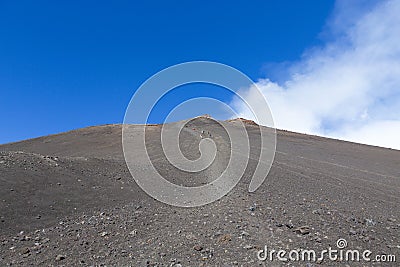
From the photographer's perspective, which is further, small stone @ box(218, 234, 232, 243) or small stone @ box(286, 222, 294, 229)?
small stone @ box(286, 222, 294, 229)

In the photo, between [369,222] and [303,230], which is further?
[369,222]

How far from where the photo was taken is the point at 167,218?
7.85 m

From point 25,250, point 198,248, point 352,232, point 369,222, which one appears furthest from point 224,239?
point 25,250

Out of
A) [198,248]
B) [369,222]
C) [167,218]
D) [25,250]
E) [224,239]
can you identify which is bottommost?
[25,250]

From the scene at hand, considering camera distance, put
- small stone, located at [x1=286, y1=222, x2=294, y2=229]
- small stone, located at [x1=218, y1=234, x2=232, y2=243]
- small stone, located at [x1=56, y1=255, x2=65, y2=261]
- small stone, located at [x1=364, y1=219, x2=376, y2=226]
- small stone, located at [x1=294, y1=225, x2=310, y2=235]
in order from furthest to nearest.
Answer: small stone, located at [x1=364, y1=219, x2=376, y2=226]
small stone, located at [x1=286, y1=222, x2=294, y2=229]
small stone, located at [x1=294, y1=225, x2=310, y2=235]
small stone, located at [x1=218, y1=234, x2=232, y2=243]
small stone, located at [x1=56, y1=255, x2=65, y2=261]

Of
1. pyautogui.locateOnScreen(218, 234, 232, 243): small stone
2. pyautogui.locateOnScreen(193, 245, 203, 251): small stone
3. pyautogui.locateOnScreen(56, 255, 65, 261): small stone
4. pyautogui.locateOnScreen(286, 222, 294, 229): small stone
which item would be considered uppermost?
pyautogui.locateOnScreen(286, 222, 294, 229): small stone

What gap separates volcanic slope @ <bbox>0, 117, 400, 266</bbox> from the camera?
19.3ft

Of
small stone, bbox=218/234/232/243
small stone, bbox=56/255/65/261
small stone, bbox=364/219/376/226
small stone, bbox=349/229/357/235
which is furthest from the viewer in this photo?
small stone, bbox=364/219/376/226

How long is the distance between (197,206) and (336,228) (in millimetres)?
3382

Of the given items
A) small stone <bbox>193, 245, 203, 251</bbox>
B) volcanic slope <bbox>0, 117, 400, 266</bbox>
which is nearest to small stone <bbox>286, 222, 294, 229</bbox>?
volcanic slope <bbox>0, 117, 400, 266</bbox>

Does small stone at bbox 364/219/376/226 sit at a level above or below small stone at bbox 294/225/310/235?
above

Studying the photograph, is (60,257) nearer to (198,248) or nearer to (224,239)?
(198,248)

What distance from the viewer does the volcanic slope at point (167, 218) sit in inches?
231

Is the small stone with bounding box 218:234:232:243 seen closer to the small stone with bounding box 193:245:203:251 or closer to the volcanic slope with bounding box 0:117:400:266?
the volcanic slope with bounding box 0:117:400:266
